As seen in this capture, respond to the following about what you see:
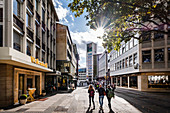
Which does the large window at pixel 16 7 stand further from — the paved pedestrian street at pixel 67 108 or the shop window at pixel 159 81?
the shop window at pixel 159 81

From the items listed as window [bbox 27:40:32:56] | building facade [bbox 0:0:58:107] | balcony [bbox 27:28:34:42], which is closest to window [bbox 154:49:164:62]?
building facade [bbox 0:0:58:107]

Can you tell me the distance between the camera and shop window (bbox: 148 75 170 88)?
1086 inches

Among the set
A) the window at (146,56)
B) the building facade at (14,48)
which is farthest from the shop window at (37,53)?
the window at (146,56)

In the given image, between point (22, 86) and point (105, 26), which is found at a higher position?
point (105, 26)

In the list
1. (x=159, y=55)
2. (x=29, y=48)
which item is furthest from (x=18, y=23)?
(x=159, y=55)

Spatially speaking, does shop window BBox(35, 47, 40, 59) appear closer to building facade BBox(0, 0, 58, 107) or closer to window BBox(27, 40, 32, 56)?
building facade BBox(0, 0, 58, 107)

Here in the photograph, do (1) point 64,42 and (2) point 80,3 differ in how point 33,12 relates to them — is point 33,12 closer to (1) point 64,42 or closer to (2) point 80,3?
(2) point 80,3

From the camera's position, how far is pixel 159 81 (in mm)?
27969

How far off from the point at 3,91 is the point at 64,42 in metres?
24.9

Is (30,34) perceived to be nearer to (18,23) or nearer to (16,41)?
(18,23)

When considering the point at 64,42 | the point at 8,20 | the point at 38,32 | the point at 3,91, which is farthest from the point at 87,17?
the point at 64,42

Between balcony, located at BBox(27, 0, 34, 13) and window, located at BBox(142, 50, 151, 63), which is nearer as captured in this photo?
balcony, located at BBox(27, 0, 34, 13)

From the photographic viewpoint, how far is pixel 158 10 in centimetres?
945

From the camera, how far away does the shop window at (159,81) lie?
27580mm
